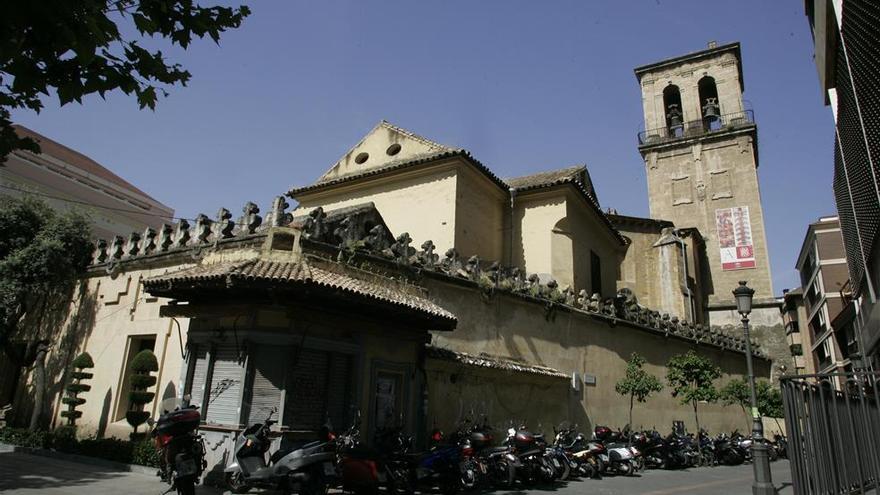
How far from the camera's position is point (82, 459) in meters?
11.4

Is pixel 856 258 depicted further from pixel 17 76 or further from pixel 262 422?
pixel 17 76

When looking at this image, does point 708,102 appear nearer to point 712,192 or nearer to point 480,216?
point 712,192

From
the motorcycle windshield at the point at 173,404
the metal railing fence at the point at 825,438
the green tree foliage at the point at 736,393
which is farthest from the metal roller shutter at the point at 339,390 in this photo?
the green tree foliage at the point at 736,393

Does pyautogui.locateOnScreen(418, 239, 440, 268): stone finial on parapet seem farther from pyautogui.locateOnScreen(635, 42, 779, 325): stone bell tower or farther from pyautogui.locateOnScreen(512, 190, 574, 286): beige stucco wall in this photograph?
pyautogui.locateOnScreen(635, 42, 779, 325): stone bell tower

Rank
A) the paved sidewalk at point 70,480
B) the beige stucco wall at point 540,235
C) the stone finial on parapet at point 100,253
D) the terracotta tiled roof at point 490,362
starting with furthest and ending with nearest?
the beige stucco wall at point 540,235 < the stone finial on parapet at point 100,253 < the terracotta tiled roof at point 490,362 < the paved sidewalk at point 70,480

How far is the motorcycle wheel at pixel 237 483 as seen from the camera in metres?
8.41

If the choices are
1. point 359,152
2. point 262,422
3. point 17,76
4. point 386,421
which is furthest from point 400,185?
point 17,76

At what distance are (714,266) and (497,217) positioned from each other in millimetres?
20373

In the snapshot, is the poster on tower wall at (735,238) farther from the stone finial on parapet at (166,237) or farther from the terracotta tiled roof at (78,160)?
the terracotta tiled roof at (78,160)

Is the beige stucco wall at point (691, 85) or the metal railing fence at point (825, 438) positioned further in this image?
the beige stucco wall at point (691, 85)

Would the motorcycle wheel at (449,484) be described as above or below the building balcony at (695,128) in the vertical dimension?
below

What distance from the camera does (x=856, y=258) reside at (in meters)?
15.8

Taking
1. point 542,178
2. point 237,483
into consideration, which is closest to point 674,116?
point 542,178

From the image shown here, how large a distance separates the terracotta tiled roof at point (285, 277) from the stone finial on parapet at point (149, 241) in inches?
185
